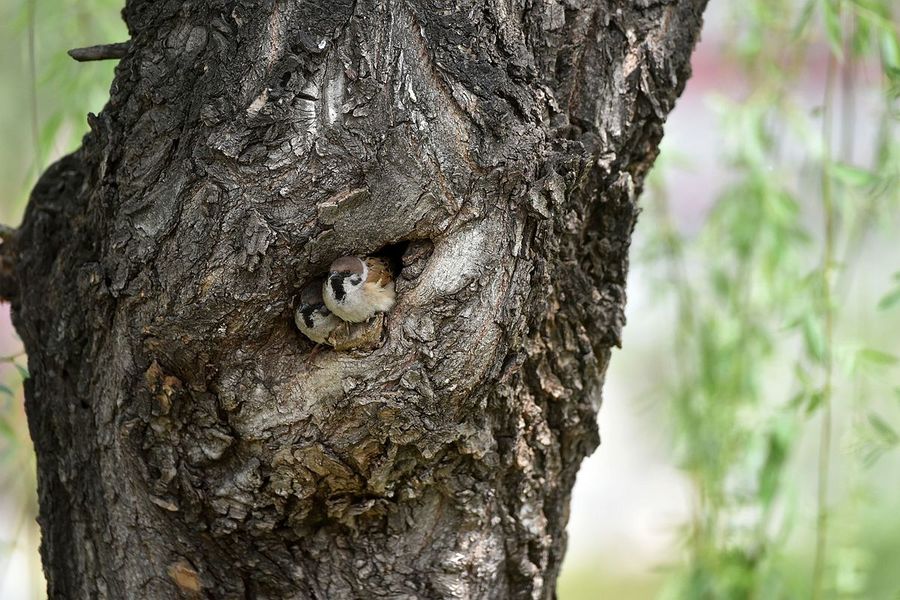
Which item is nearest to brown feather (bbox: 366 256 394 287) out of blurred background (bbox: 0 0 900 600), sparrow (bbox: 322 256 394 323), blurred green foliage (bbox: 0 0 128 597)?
sparrow (bbox: 322 256 394 323)

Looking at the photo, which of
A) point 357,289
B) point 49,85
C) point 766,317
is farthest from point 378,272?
point 766,317

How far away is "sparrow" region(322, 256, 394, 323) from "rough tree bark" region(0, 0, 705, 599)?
0.03 metres

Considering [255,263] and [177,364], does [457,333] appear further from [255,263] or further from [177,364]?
[177,364]

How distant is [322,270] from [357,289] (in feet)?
0.20

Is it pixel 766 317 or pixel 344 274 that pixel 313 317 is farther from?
pixel 766 317

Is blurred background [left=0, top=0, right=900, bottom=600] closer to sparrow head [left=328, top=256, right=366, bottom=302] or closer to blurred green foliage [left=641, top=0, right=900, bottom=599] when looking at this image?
blurred green foliage [left=641, top=0, right=900, bottom=599]

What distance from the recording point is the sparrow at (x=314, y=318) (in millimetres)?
1301

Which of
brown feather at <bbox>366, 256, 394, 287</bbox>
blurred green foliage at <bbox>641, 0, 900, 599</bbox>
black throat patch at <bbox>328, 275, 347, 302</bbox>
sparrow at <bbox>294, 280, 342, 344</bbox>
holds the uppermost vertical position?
blurred green foliage at <bbox>641, 0, 900, 599</bbox>

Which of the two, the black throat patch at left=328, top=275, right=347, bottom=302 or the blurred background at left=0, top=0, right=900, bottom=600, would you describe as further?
the blurred background at left=0, top=0, right=900, bottom=600

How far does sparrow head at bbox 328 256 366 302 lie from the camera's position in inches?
50.9

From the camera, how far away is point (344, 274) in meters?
1.31

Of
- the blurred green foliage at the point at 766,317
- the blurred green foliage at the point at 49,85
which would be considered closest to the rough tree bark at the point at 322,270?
the blurred green foliage at the point at 49,85

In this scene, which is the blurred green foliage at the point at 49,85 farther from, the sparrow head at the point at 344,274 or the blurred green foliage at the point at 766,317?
the blurred green foliage at the point at 766,317

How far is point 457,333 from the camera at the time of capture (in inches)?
51.1
